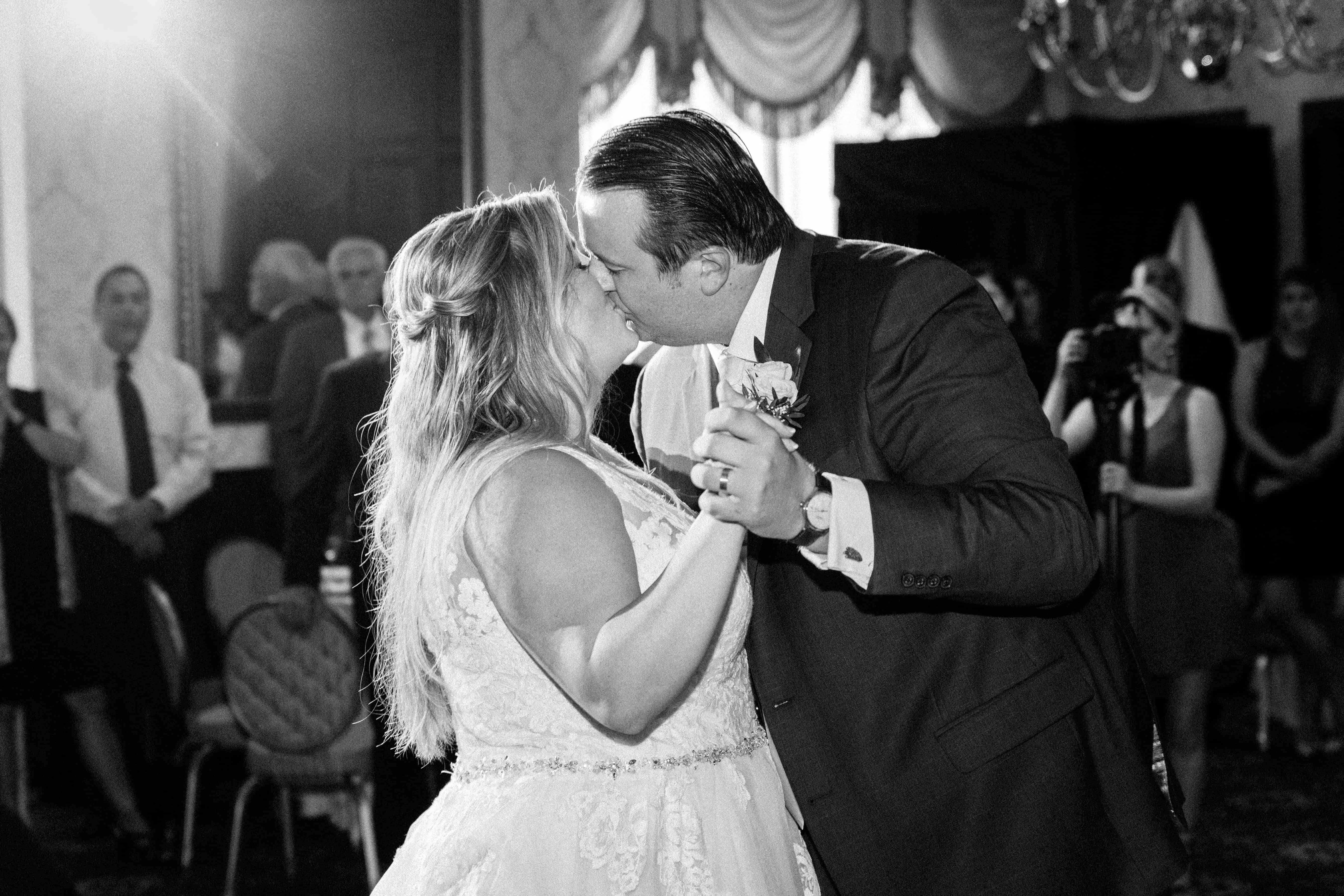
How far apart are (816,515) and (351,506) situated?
3196 millimetres

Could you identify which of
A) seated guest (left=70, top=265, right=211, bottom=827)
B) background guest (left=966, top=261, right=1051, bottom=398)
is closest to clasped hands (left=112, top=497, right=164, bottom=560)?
seated guest (left=70, top=265, right=211, bottom=827)

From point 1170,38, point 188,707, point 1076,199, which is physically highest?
point 1170,38

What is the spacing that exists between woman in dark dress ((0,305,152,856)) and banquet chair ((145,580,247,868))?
1.04 ft

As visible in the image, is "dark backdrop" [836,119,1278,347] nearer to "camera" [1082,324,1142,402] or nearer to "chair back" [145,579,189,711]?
"camera" [1082,324,1142,402]

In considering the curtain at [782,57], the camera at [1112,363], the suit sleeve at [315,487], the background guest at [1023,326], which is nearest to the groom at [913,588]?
the camera at [1112,363]

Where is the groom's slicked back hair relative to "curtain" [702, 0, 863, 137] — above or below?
below

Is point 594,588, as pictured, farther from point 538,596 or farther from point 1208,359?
point 1208,359

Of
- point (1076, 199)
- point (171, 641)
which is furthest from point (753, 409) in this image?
point (1076, 199)

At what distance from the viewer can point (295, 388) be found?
560 cm

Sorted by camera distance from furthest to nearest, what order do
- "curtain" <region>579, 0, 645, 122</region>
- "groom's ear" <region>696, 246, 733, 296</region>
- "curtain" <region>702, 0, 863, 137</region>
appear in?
"curtain" <region>702, 0, 863, 137</region> < "curtain" <region>579, 0, 645, 122</region> < "groom's ear" <region>696, 246, 733, 296</region>

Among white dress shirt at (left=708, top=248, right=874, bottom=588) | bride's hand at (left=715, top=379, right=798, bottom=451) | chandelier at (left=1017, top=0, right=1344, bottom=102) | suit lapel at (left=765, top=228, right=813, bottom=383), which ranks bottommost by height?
white dress shirt at (left=708, top=248, right=874, bottom=588)

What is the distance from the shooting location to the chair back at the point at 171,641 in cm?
464

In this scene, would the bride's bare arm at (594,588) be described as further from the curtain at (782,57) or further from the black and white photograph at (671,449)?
the curtain at (782,57)

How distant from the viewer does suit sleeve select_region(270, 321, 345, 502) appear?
18.3 ft
